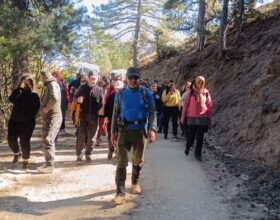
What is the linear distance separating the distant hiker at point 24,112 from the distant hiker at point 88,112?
1.15 meters

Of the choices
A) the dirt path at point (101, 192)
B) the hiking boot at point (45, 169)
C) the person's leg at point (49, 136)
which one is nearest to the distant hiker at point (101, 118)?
the dirt path at point (101, 192)

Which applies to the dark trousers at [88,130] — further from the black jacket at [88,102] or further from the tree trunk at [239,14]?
the tree trunk at [239,14]

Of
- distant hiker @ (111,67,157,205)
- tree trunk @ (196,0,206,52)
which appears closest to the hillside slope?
tree trunk @ (196,0,206,52)

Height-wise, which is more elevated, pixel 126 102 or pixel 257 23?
pixel 257 23

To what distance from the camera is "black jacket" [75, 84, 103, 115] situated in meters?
9.51

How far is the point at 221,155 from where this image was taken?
10.5 metres

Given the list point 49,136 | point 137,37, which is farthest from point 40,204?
point 137,37

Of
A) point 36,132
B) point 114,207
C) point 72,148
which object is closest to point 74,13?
point 36,132

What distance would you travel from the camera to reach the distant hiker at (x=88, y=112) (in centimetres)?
952

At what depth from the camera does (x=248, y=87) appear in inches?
572

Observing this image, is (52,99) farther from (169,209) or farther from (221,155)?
(221,155)

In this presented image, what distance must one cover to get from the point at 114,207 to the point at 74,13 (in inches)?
674

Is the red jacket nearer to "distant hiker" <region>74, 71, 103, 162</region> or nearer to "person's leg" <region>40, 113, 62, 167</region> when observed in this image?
"distant hiker" <region>74, 71, 103, 162</region>

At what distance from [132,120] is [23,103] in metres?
3.10
